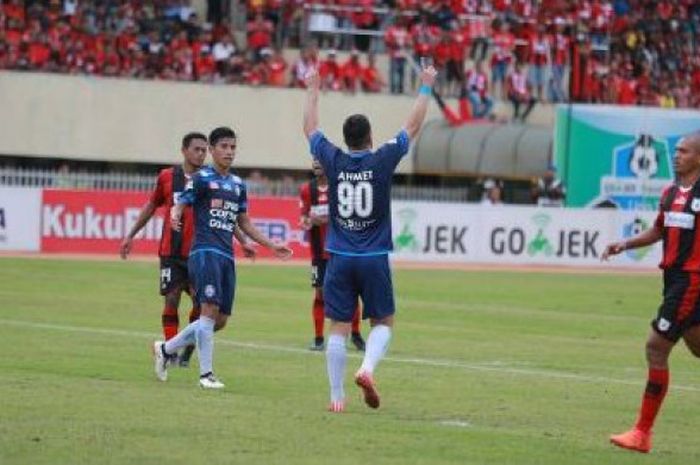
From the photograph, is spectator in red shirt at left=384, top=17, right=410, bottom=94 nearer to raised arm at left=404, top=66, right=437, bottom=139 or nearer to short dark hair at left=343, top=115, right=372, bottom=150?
raised arm at left=404, top=66, right=437, bottom=139

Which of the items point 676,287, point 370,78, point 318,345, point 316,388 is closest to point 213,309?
point 316,388

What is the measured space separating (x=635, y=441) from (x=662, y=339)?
73 centimetres

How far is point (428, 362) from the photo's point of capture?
18984 mm

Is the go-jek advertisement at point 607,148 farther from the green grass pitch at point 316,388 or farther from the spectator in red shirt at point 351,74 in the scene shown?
the green grass pitch at point 316,388

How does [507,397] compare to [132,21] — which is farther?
[132,21]

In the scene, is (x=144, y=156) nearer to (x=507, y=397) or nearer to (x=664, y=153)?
(x=664, y=153)

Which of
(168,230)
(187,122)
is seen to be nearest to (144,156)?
(187,122)

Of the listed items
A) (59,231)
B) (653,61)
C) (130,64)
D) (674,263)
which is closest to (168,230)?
(674,263)

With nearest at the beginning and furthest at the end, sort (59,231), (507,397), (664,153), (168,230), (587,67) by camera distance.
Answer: (507,397) → (168,230) → (59,231) → (664,153) → (587,67)

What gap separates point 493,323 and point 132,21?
24154mm

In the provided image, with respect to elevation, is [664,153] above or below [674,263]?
below

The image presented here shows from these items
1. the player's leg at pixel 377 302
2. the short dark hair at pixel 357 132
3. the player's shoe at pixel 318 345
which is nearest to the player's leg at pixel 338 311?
the player's leg at pixel 377 302

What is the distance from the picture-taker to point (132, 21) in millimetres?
47344

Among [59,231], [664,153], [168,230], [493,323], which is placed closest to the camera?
[168,230]
